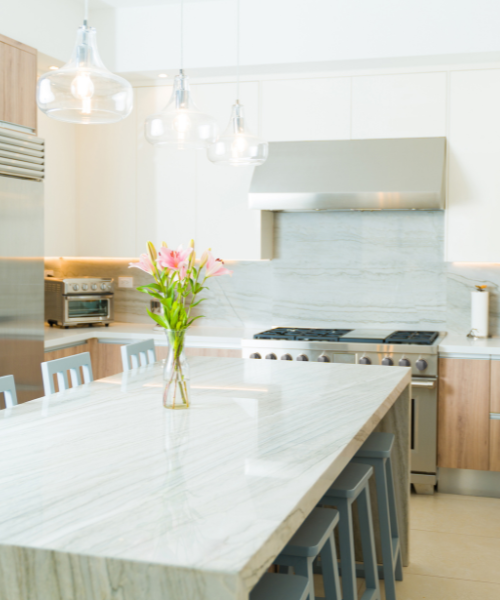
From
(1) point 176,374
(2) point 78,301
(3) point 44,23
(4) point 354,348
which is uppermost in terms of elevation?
(3) point 44,23

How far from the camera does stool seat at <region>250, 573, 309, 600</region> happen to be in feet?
5.09

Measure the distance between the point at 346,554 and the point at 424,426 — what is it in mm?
Answer: 2099

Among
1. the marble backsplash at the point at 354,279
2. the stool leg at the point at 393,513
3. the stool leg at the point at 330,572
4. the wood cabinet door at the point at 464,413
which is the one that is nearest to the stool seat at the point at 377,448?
the stool leg at the point at 393,513

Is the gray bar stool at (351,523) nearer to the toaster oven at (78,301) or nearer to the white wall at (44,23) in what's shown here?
the toaster oven at (78,301)

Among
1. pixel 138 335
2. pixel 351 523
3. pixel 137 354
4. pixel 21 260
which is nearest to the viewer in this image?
pixel 351 523

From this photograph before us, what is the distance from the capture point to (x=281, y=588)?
1.58 meters

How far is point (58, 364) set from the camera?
269 centimetres

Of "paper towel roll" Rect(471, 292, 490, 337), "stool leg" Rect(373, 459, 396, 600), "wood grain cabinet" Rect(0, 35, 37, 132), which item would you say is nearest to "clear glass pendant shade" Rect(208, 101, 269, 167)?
"stool leg" Rect(373, 459, 396, 600)

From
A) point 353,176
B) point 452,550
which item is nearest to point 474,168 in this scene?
point 353,176

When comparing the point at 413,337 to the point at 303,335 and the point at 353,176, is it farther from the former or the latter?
the point at 353,176

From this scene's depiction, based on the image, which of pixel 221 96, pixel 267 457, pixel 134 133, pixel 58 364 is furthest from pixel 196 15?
pixel 267 457

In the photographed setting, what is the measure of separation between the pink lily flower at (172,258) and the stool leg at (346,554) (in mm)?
869

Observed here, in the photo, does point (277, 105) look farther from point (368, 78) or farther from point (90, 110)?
point (90, 110)

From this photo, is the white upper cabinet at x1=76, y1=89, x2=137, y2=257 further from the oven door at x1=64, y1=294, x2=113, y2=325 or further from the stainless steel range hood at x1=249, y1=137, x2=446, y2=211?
the stainless steel range hood at x1=249, y1=137, x2=446, y2=211
